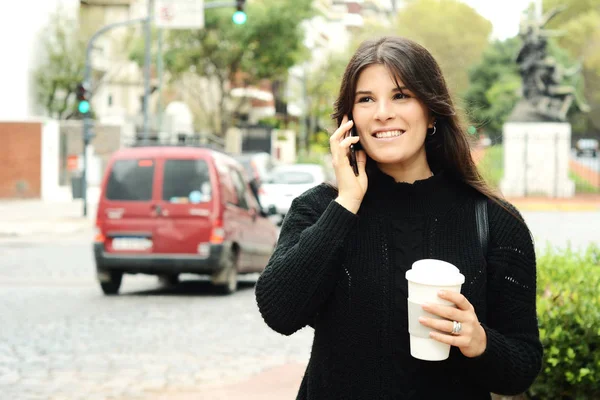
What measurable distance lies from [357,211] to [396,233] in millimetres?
111

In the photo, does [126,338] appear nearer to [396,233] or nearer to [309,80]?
[396,233]

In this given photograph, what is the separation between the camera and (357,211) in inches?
108

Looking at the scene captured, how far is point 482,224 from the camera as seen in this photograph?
2.78 metres

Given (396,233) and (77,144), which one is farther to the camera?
(77,144)

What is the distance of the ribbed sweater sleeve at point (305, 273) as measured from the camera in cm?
266

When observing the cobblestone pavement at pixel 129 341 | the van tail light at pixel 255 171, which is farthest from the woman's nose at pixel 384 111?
the van tail light at pixel 255 171

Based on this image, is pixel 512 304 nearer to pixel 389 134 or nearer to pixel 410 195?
pixel 410 195

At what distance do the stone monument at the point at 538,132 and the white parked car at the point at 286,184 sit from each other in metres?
10.1

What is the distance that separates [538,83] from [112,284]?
94.2ft

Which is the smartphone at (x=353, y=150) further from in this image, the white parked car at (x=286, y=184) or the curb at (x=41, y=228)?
the white parked car at (x=286, y=184)

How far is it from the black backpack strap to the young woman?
0.01m

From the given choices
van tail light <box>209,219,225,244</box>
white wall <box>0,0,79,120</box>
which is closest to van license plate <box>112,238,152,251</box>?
van tail light <box>209,219,225,244</box>

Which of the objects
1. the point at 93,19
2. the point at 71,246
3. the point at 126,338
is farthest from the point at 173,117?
the point at 126,338

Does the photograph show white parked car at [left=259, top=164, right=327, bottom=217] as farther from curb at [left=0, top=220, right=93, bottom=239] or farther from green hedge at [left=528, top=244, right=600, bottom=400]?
green hedge at [left=528, top=244, right=600, bottom=400]
